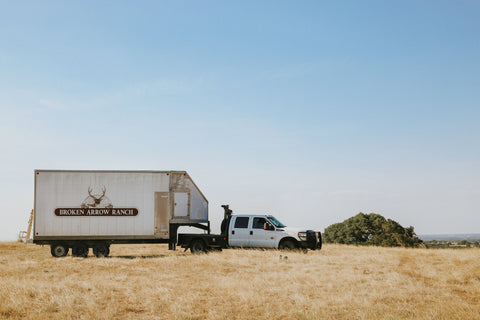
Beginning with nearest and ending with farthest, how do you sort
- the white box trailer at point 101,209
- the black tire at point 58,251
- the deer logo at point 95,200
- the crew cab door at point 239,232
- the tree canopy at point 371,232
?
1. the white box trailer at point 101,209
2. the deer logo at point 95,200
3. the black tire at point 58,251
4. the crew cab door at point 239,232
5. the tree canopy at point 371,232

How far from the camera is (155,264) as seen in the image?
1747 centimetres

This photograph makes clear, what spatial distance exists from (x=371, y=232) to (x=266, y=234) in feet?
90.2

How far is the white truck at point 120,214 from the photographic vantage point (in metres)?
20.7

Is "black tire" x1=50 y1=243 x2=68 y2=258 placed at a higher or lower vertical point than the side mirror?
lower

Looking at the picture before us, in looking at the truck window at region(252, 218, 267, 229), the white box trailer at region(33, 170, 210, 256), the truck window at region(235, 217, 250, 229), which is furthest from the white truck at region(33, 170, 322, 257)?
the truck window at region(235, 217, 250, 229)

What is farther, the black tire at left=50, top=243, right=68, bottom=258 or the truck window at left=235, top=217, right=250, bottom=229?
the truck window at left=235, top=217, right=250, bottom=229

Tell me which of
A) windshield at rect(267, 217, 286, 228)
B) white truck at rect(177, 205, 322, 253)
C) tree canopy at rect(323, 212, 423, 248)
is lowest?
tree canopy at rect(323, 212, 423, 248)

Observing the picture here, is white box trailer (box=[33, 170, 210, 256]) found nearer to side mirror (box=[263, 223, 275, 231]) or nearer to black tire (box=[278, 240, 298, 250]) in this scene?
side mirror (box=[263, 223, 275, 231])

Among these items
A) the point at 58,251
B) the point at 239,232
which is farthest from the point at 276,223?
the point at 58,251

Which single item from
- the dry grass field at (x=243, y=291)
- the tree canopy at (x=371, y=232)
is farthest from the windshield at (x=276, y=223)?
the tree canopy at (x=371, y=232)

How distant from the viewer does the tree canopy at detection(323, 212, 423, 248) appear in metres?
40.7

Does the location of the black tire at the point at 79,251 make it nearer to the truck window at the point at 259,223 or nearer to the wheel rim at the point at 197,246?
the wheel rim at the point at 197,246

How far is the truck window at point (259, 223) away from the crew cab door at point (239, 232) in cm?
31

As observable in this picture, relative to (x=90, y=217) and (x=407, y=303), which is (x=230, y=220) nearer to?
(x=90, y=217)
